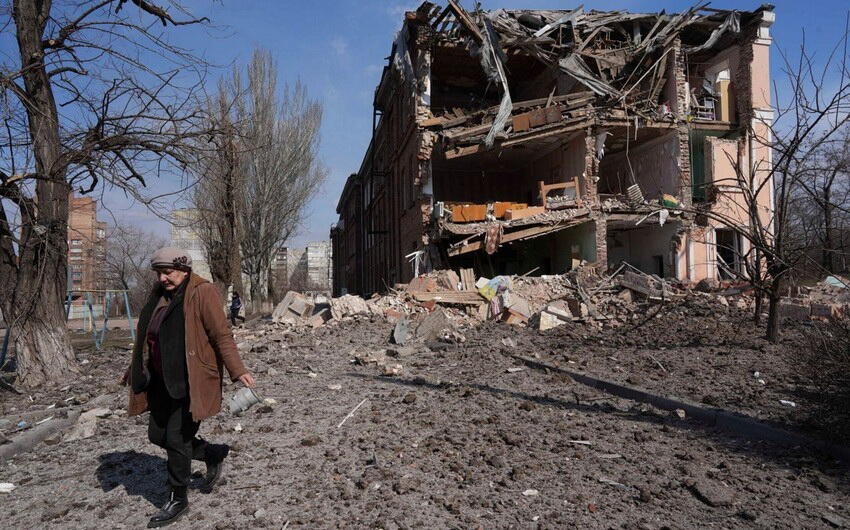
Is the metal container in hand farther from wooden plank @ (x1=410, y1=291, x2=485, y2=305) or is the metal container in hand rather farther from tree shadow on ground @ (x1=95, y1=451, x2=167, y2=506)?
wooden plank @ (x1=410, y1=291, x2=485, y2=305)

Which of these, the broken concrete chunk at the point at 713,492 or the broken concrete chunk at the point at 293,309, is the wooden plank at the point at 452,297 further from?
the broken concrete chunk at the point at 713,492

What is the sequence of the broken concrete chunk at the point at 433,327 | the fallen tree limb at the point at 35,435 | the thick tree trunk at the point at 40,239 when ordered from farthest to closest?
the broken concrete chunk at the point at 433,327
the thick tree trunk at the point at 40,239
the fallen tree limb at the point at 35,435

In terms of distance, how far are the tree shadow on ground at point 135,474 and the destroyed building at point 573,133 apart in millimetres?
11898

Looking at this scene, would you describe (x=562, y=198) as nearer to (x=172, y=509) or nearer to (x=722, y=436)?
(x=722, y=436)

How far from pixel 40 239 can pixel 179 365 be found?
19.2 ft

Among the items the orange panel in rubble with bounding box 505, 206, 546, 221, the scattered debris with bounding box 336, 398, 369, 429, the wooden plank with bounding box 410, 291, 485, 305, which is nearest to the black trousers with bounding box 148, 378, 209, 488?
the scattered debris with bounding box 336, 398, 369, 429

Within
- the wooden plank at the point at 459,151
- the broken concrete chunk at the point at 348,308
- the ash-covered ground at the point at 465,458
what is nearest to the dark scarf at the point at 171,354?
the ash-covered ground at the point at 465,458

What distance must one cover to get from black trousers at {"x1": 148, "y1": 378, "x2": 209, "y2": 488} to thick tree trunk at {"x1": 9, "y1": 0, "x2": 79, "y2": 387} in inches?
214

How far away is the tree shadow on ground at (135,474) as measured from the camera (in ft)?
12.5

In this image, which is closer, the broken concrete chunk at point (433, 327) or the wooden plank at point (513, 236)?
the broken concrete chunk at point (433, 327)

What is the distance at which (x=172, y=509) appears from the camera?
129 inches

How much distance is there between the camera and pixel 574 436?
15.0ft

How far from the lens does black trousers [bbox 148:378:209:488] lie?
330 centimetres

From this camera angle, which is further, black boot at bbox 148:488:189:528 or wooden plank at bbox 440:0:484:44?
wooden plank at bbox 440:0:484:44
